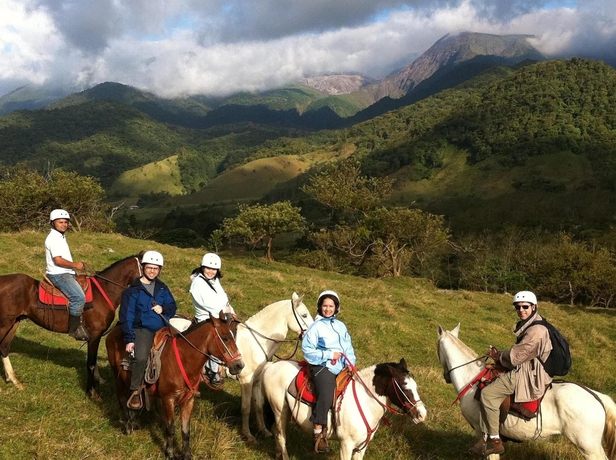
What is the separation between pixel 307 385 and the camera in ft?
21.9

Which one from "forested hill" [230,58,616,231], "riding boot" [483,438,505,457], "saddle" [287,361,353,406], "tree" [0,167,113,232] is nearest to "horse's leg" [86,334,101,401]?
"saddle" [287,361,353,406]

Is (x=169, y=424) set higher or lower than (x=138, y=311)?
lower

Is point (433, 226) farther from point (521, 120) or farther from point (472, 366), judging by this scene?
point (521, 120)

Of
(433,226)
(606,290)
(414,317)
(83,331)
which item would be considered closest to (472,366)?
(83,331)

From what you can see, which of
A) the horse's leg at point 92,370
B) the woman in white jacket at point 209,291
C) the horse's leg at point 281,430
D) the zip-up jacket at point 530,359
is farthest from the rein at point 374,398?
the horse's leg at point 92,370

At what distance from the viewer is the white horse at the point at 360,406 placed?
6.25 meters

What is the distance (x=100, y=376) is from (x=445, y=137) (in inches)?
6555

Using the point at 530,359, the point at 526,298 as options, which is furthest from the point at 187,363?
the point at 526,298

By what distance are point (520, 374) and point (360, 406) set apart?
2.62 m

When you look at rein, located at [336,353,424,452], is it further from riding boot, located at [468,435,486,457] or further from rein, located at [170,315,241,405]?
rein, located at [170,315,241,405]

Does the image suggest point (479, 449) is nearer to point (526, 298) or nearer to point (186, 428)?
point (526, 298)

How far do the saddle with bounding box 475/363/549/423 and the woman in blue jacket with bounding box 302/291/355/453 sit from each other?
2365 mm

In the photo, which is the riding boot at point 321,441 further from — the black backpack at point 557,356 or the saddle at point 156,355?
the black backpack at point 557,356

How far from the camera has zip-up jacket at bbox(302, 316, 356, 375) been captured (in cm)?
659
